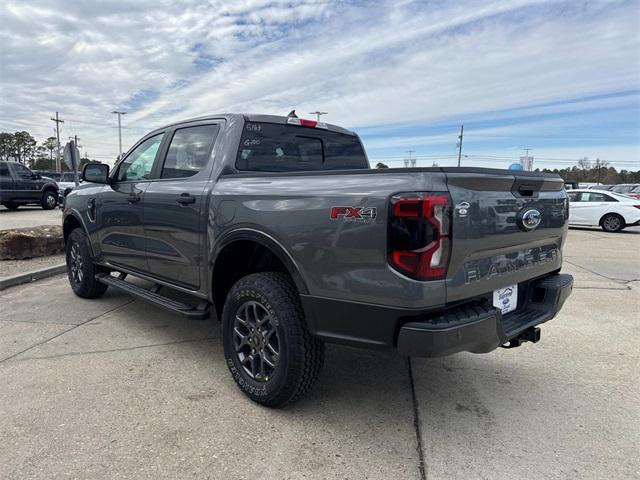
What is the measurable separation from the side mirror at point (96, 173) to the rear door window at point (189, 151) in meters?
1.08

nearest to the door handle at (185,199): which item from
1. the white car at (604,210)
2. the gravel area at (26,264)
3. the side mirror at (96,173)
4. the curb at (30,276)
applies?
the side mirror at (96,173)

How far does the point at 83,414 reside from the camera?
2.89m

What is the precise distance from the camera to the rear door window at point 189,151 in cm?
367

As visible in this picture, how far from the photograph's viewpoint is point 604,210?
15969 millimetres

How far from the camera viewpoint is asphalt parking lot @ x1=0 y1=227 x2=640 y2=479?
95.3 inches

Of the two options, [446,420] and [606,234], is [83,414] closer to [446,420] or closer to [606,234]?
[446,420]

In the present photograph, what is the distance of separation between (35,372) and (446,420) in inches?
118

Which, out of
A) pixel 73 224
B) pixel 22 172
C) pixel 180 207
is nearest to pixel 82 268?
pixel 73 224

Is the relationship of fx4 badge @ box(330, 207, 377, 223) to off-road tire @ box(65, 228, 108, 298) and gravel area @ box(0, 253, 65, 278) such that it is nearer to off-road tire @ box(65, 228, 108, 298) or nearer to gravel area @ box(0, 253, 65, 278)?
off-road tire @ box(65, 228, 108, 298)

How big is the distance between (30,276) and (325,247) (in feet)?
19.3

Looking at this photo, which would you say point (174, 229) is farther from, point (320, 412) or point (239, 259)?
point (320, 412)

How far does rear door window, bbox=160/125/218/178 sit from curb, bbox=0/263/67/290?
12.2 feet

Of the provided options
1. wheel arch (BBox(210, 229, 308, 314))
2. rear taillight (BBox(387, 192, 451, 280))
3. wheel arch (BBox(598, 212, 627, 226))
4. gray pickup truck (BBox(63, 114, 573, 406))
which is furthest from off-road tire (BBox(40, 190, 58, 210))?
wheel arch (BBox(598, 212, 627, 226))

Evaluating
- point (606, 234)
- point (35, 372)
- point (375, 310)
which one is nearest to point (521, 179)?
point (375, 310)
